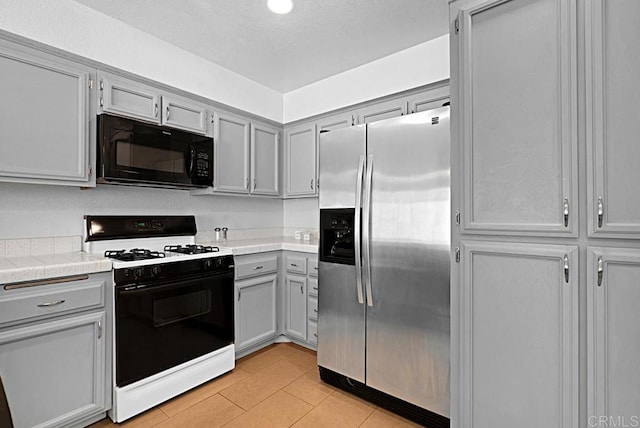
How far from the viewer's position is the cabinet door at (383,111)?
276 cm

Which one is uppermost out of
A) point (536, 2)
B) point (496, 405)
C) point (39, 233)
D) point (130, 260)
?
point (536, 2)

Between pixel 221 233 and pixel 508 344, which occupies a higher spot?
pixel 221 233

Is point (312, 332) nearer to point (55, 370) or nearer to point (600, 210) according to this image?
point (55, 370)

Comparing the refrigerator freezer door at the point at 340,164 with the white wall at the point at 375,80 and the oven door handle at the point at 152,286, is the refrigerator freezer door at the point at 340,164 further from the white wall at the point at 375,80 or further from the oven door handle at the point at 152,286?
the oven door handle at the point at 152,286

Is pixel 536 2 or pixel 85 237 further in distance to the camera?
pixel 85 237

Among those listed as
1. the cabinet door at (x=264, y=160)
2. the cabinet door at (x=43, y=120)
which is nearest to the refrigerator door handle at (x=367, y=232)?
the cabinet door at (x=264, y=160)

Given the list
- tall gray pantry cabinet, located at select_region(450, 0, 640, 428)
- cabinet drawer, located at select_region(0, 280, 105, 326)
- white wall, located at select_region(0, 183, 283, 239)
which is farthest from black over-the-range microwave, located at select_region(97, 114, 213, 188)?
tall gray pantry cabinet, located at select_region(450, 0, 640, 428)

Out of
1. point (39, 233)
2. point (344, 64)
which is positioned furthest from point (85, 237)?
point (344, 64)

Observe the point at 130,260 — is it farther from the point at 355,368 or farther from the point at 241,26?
the point at 241,26

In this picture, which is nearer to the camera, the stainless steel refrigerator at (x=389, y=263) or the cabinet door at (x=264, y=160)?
the stainless steel refrigerator at (x=389, y=263)

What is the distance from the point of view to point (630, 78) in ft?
3.68

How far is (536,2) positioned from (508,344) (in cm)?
140

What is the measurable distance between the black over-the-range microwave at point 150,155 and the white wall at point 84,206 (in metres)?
0.29

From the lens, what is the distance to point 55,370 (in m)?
1.74
